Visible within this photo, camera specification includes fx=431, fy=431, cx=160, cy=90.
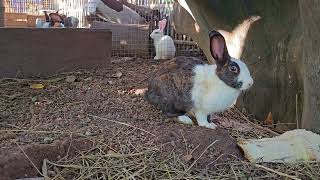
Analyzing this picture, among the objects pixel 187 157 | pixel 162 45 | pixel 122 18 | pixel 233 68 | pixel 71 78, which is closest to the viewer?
pixel 187 157

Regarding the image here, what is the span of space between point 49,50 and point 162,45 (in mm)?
1885

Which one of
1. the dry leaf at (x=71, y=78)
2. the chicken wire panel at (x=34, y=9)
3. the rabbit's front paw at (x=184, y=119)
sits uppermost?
the chicken wire panel at (x=34, y=9)

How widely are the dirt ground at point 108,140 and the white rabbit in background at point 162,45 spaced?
7.23ft

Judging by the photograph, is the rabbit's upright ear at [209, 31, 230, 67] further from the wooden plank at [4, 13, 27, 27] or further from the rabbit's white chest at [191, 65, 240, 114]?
the wooden plank at [4, 13, 27, 27]

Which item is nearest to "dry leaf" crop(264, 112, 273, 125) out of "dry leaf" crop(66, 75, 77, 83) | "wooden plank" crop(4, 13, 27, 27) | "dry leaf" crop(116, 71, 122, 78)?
"dry leaf" crop(116, 71, 122, 78)

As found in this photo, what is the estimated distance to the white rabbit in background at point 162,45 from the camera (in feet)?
17.8

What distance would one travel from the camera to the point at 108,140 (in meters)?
2.32

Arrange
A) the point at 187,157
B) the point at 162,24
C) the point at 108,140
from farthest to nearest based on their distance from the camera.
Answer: the point at 162,24, the point at 108,140, the point at 187,157

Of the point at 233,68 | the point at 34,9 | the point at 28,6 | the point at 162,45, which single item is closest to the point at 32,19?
the point at 34,9

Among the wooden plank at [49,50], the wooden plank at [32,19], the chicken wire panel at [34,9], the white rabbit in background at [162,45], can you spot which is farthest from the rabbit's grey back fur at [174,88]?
the wooden plank at [32,19]

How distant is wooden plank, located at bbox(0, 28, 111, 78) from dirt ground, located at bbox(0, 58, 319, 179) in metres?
0.47

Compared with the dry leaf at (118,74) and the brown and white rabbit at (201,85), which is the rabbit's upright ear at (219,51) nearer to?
the brown and white rabbit at (201,85)

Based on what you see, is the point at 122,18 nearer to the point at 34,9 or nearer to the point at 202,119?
the point at 34,9

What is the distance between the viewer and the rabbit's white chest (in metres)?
2.56
